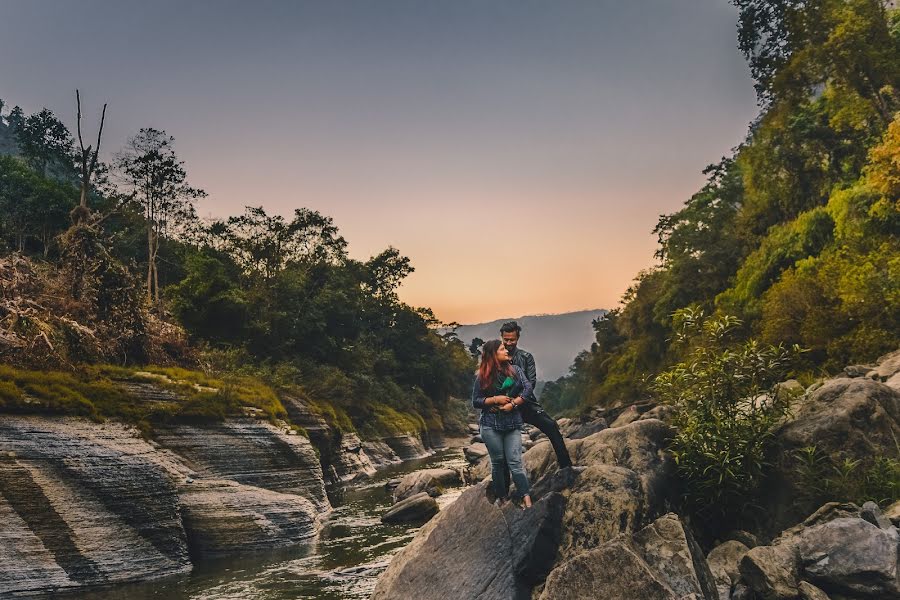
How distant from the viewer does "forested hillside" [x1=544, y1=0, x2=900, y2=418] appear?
20.4 meters

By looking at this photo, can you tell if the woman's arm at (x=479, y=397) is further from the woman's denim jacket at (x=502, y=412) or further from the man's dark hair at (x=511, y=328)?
the man's dark hair at (x=511, y=328)

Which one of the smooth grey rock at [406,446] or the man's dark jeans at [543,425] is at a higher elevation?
the man's dark jeans at [543,425]

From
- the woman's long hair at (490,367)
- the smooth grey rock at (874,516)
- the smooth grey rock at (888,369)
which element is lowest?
the smooth grey rock at (874,516)

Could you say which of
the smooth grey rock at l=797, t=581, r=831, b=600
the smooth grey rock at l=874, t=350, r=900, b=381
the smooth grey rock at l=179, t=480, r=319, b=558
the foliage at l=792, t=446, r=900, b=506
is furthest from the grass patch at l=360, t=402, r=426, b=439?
the smooth grey rock at l=797, t=581, r=831, b=600

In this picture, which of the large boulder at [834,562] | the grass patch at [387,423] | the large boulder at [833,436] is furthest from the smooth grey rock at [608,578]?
the grass patch at [387,423]

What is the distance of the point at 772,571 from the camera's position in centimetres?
747

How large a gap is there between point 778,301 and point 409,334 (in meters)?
53.3

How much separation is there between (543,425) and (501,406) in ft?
2.84

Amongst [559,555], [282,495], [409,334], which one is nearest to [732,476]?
[559,555]

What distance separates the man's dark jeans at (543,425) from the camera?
882cm

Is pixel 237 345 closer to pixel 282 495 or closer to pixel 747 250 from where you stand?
pixel 282 495

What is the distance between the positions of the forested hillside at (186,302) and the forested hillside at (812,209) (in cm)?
1756

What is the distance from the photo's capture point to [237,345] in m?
38.7

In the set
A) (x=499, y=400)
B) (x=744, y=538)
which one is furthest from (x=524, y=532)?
(x=744, y=538)
